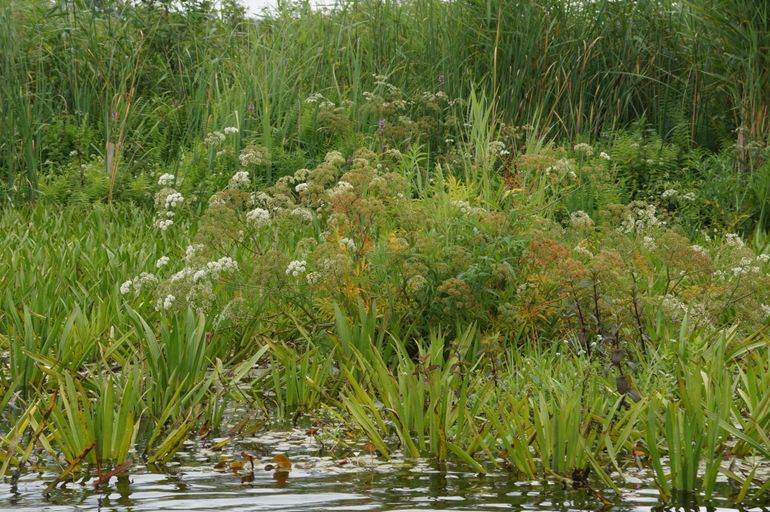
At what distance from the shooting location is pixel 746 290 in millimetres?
5418

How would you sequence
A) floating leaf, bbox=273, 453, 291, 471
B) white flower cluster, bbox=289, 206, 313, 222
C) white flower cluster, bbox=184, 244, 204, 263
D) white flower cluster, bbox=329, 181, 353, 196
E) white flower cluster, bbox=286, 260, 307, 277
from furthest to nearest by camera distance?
white flower cluster, bbox=289, 206, 313, 222 → white flower cluster, bbox=329, 181, 353, 196 → white flower cluster, bbox=184, 244, 204, 263 → white flower cluster, bbox=286, 260, 307, 277 → floating leaf, bbox=273, 453, 291, 471

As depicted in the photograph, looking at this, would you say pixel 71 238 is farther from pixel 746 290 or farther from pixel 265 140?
pixel 746 290

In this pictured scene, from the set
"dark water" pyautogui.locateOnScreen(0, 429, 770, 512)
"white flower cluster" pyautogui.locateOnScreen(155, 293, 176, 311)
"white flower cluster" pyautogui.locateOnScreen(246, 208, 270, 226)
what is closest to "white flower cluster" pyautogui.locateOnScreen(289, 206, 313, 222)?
"white flower cluster" pyautogui.locateOnScreen(246, 208, 270, 226)

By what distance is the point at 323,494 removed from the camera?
3768 mm

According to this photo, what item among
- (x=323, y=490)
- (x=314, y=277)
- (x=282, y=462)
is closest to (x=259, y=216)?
(x=314, y=277)

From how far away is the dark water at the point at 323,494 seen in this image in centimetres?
363

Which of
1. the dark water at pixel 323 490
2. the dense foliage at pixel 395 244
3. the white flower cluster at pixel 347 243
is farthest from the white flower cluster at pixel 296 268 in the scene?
the dark water at pixel 323 490

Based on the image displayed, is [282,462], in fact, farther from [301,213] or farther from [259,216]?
[301,213]

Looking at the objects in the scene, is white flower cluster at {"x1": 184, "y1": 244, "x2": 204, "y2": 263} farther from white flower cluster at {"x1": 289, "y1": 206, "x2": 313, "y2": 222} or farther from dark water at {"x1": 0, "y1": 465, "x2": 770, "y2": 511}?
dark water at {"x1": 0, "y1": 465, "x2": 770, "y2": 511}

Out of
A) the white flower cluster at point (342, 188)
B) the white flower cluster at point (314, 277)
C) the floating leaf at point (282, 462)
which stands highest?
the white flower cluster at point (342, 188)

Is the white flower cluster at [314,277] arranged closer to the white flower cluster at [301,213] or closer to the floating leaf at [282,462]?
the white flower cluster at [301,213]

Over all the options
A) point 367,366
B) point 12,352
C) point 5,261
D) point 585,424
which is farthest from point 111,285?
point 585,424

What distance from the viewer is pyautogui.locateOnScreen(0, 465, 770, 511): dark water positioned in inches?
143

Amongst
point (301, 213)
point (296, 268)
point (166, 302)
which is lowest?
point (166, 302)
